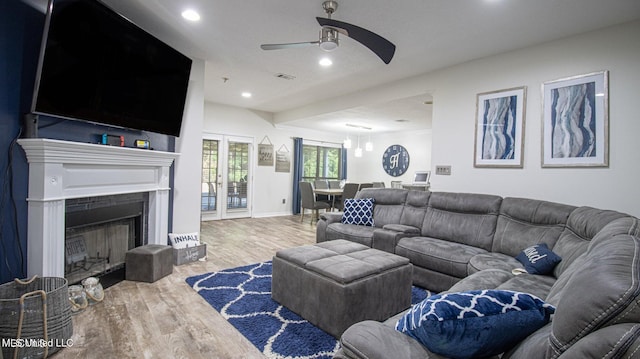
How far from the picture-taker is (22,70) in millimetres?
2152

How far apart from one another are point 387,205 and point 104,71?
339 centimetres

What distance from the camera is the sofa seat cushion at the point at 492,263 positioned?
247 centimetres

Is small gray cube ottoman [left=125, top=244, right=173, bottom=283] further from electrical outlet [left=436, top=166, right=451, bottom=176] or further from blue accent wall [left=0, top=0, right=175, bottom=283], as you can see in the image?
electrical outlet [left=436, top=166, right=451, bottom=176]

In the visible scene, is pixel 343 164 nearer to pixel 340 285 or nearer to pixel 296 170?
pixel 296 170

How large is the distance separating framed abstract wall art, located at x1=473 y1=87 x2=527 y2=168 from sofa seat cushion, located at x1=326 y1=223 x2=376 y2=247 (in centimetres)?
156

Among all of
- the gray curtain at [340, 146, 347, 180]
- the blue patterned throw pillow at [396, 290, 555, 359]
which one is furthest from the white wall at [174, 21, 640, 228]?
the gray curtain at [340, 146, 347, 180]

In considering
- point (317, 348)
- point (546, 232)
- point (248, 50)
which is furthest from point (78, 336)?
point (546, 232)

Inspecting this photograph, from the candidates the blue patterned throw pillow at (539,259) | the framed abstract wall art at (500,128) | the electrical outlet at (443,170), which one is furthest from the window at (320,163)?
the blue patterned throw pillow at (539,259)

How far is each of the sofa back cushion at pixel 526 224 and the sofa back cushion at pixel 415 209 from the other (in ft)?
2.78

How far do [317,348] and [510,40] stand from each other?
11.1ft

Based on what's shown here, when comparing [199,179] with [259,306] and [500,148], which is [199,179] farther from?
[500,148]

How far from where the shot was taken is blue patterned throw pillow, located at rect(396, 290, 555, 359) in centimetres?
90

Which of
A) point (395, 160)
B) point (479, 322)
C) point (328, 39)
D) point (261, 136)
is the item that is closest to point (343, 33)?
point (328, 39)

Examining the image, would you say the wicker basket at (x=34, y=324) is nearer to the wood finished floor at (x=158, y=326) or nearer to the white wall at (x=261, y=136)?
the wood finished floor at (x=158, y=326)
